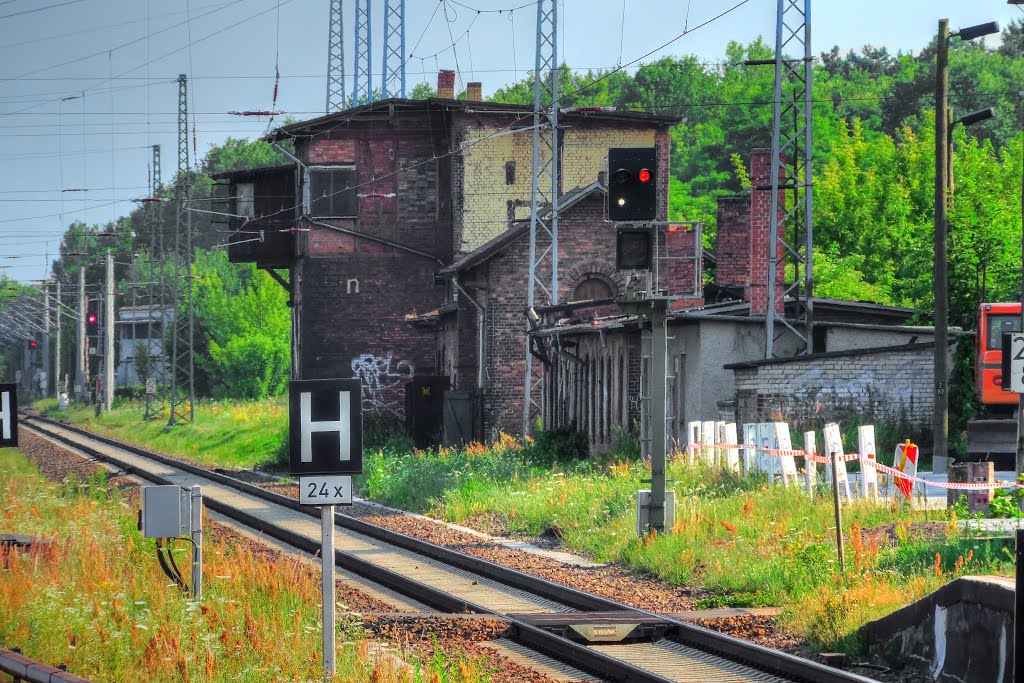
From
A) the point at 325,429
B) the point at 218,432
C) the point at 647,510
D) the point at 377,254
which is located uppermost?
the point at 377,254

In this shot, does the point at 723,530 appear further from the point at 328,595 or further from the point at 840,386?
the point at 840,386

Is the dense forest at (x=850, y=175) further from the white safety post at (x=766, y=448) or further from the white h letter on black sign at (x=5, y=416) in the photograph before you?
the white h letter on black sign at (x=5, y=416)

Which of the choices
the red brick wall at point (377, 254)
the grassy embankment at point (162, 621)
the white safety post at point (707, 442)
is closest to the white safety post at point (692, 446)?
the white safety post at point (707, 442)

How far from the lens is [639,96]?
90.1 metres

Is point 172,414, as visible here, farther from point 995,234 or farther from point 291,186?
point 995,234

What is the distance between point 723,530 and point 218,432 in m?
35.9

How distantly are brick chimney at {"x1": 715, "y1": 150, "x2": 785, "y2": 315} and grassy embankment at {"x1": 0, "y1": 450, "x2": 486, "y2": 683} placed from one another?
54.2ft

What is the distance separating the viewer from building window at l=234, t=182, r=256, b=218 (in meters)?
46.2

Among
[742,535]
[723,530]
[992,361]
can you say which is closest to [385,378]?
[992,361]

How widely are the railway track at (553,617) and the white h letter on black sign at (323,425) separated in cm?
290

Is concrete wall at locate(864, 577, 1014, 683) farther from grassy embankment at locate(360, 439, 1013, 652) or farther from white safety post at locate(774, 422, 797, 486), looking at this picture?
white safety post at locate(774, 422, 797, 486)

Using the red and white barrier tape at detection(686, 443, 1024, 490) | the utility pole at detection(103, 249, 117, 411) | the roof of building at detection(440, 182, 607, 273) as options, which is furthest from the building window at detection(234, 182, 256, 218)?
the red and white barrier tape at detection(686, 443, 1024, 490)

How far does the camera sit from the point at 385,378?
144 feet

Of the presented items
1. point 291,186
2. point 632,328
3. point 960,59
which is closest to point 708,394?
point 632,328
